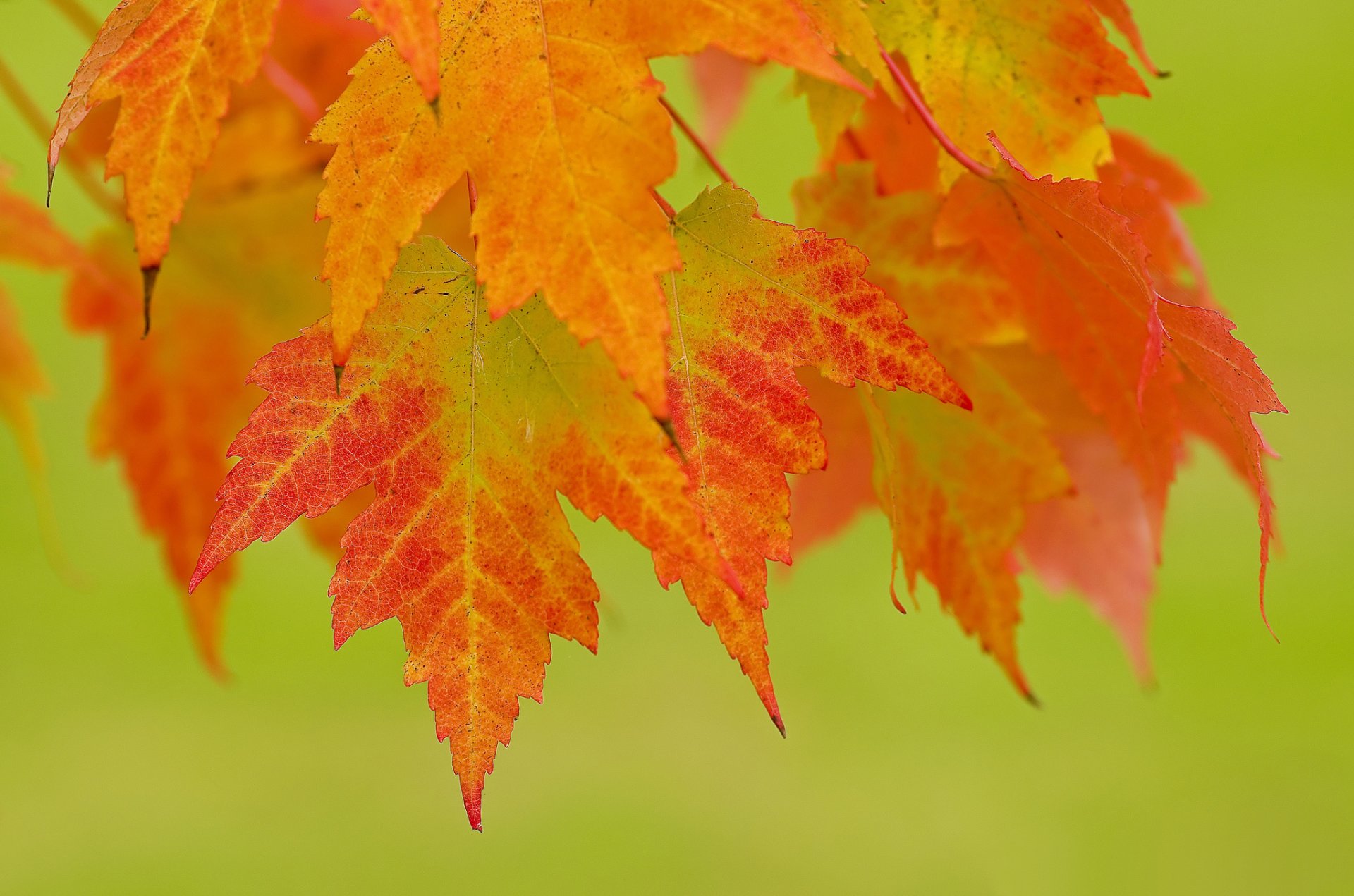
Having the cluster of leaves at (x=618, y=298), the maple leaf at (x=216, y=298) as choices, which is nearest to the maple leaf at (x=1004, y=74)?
the cluster of leaves at (x=618, y=298)

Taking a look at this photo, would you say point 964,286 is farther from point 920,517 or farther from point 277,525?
point 277,525

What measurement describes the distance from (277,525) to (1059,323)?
31 centimetres

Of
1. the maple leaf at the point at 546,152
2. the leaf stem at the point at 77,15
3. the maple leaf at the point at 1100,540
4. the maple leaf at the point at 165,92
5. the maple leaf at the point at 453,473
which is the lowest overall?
the maple leaf at the point at 1100,540

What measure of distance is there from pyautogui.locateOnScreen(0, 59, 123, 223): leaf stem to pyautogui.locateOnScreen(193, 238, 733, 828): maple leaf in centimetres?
41

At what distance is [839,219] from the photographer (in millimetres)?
517

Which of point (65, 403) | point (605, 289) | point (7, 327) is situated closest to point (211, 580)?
point (7, 327)

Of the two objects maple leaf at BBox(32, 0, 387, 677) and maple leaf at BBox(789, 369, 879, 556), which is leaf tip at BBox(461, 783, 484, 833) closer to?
maple leaf at BBox(789, 369, 879, 556)

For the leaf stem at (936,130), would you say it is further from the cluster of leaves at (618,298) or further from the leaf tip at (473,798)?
the leaf tip at (473,798)

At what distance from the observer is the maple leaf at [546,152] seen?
34cm

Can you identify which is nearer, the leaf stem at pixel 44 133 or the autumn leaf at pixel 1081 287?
the autumn leaf at pixel 1081 287

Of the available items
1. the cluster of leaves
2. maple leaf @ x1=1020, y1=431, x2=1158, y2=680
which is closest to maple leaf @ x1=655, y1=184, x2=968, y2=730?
the cluster of leaves

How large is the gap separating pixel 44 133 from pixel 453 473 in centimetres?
49

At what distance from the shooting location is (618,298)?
0.33 m

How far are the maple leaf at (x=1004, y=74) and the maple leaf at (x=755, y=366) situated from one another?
0.29 ft
